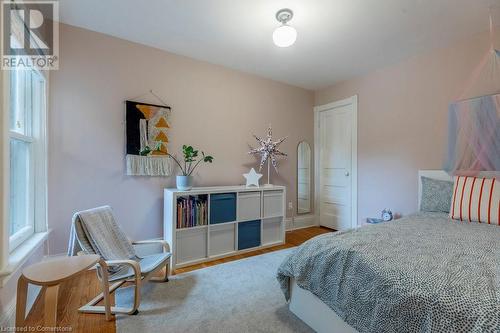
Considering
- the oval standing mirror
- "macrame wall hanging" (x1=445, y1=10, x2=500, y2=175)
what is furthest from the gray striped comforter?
the oval standing mirror

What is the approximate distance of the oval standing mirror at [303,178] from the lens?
13.3ft

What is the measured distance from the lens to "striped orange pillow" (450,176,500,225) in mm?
1979

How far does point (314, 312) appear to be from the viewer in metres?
1.53

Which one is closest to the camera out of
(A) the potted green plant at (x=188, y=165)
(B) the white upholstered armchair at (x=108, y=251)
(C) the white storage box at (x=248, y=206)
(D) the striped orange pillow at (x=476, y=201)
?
(B) the white upholstered armchair at (x=108, y=251)

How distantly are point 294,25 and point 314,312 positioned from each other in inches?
96.7

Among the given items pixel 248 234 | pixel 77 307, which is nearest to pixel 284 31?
pixel 248 234

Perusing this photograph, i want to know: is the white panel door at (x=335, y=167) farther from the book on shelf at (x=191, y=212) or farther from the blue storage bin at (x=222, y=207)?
the book on shelf at (x=191, y=212)

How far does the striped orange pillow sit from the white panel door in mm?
1525

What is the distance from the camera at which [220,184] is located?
10.7 feet

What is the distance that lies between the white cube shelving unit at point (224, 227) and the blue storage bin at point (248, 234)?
0.6 inches

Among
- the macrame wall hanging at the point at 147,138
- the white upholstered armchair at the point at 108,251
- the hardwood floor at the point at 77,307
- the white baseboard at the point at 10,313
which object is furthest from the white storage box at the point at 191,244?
the white baseboard at the point at 10,313

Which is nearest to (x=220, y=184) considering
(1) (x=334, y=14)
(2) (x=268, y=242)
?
(2) (x=268, y=242)

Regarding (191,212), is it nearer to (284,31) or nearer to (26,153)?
(26,153)

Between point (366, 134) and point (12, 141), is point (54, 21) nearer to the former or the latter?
point (12, 141)
